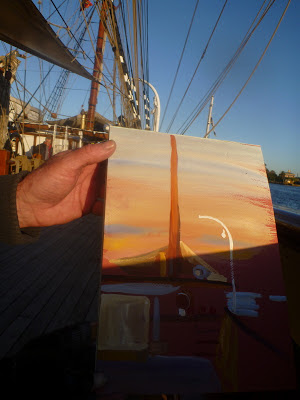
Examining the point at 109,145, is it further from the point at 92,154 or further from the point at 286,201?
the point at 286,201

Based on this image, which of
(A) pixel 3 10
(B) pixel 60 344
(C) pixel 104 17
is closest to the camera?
(B) pixel 60 344

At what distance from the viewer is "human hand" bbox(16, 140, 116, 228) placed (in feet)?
2.79

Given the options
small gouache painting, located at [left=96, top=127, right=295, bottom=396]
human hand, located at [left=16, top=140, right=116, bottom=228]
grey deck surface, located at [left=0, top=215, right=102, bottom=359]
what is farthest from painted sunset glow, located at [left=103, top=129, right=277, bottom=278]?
grey deck surface, located at [left=0, top=215, right=102, bottom=359]

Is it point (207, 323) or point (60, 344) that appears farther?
point (60, 344)

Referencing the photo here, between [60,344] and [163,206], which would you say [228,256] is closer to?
[163,206]

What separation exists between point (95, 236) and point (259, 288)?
3.84m

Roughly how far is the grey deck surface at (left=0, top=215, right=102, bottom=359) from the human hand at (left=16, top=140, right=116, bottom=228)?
110 cm

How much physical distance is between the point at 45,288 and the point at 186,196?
2.14m

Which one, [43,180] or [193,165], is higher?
[193,165]

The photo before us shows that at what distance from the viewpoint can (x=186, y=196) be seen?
0.79 m

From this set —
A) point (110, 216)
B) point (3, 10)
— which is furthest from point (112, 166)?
point (3, 10)

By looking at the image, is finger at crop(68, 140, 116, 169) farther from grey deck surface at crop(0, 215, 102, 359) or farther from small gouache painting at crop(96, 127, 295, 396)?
grey deck surface at crop(0, 215, 102, 359)

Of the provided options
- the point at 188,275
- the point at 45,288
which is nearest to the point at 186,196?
the point at 188,275

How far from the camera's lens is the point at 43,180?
0.95m
